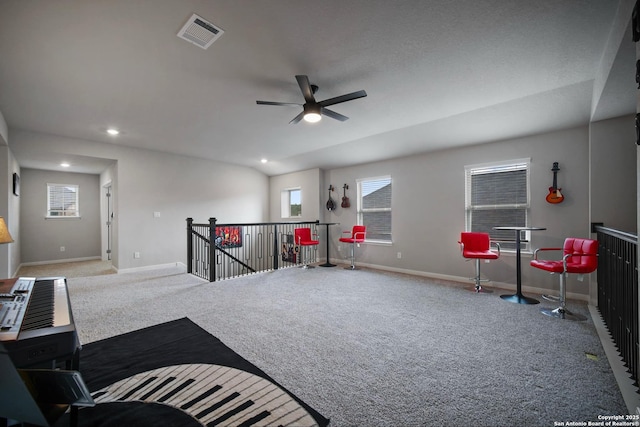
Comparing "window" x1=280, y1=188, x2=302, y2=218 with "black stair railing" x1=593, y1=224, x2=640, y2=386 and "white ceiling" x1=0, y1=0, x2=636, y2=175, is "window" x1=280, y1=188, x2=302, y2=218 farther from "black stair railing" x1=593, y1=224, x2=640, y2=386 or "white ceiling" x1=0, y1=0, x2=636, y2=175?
"black stair railing" x1=593, y1=224, x2=640, y2=386

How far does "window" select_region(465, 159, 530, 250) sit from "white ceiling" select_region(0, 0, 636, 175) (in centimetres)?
56

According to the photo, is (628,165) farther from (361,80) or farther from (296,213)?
(296,213)

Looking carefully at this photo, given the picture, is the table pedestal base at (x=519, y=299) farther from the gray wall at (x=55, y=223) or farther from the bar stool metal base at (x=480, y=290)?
the gray wall at (x=55, y=223)

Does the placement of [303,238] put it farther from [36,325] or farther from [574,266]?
[36,325]

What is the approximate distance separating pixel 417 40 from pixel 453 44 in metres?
0.34

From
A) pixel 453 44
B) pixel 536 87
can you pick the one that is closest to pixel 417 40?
pixel 453 44

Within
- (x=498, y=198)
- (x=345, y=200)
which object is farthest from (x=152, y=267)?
(x=498, y=198)

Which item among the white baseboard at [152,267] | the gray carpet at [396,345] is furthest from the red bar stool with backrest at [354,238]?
the white baseboard at [152,267]

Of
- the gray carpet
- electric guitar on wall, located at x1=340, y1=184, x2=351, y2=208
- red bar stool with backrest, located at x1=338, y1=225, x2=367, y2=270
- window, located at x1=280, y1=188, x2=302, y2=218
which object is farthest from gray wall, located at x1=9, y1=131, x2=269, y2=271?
red bar stool with backrest, located at x1=338, y1=225, x2=367, y2=270

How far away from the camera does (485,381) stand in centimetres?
186

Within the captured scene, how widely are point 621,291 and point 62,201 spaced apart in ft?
34.2

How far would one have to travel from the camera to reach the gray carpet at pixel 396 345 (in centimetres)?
162

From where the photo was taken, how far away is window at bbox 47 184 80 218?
263 inches

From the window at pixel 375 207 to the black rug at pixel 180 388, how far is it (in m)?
4.37
